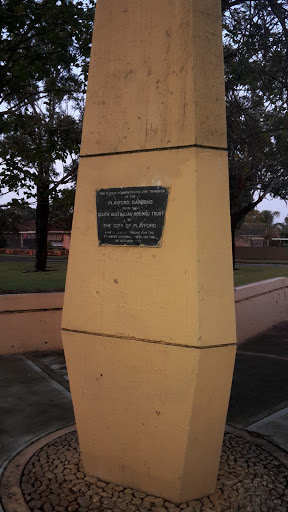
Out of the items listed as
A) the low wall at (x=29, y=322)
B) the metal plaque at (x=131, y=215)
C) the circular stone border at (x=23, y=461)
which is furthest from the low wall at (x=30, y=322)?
the metal plaque at (x=131, y=215)

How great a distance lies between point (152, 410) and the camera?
3855 mm

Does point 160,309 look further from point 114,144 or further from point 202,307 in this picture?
point 114,144

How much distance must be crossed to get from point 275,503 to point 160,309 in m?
1.66

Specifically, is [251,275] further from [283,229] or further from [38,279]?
[283,229]

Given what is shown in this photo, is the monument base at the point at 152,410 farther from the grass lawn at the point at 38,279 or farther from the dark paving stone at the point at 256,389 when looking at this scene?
the grass lawn at the point at 38,279

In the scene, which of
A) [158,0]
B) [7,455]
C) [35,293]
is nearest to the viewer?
[158,0]

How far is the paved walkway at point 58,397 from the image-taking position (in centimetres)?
502

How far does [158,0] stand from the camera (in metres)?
3.96

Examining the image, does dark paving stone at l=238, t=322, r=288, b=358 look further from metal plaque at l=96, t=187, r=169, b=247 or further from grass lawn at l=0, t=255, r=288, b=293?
metal plaque at l=96, t=187, r=169, b=247

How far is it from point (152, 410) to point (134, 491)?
680 millimetres

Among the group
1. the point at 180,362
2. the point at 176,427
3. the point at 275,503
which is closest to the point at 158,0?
the point at 180,362

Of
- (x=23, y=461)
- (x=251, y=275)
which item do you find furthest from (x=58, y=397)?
(x=251, y=275)

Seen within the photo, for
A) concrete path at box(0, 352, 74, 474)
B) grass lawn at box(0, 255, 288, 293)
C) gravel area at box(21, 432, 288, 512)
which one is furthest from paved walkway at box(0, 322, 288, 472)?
grass lawn at box(0, 255, 288, 293)

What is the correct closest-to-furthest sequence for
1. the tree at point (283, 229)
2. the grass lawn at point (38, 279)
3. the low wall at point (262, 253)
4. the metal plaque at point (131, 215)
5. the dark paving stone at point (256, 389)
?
the metal plaque at point (131, 215), the dark paving stone at point (256, 389), the grass lawn at point (38, 279), the low wall at point (262, 253), the tree at point (283, 229)
